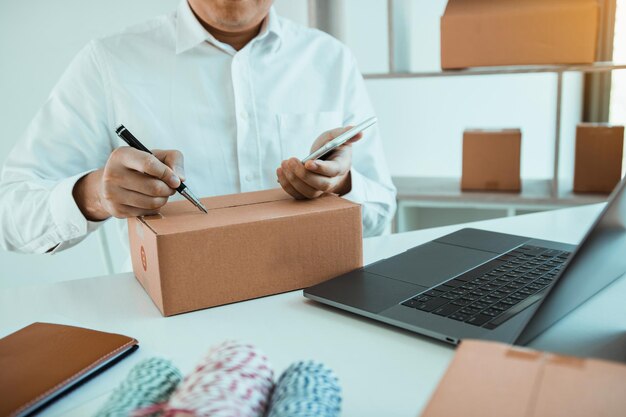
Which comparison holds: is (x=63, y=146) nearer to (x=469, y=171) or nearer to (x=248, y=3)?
(x=248, y=3)

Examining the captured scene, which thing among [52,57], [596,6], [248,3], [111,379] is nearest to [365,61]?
[596,6]

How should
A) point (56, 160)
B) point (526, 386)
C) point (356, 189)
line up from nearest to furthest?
point (526, 386) → point (356, 189) → point (56, 160)

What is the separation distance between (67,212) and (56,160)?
1.07 feet

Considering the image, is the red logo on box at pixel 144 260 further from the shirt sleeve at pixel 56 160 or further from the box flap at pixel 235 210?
the shirt sleeve at pixel 56 160

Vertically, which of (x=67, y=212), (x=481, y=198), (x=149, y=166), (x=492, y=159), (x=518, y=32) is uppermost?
(x=518, y=32)

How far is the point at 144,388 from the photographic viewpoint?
0.51m

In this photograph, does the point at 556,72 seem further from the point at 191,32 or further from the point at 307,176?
the point at 307,176

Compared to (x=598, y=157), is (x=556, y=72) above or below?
above

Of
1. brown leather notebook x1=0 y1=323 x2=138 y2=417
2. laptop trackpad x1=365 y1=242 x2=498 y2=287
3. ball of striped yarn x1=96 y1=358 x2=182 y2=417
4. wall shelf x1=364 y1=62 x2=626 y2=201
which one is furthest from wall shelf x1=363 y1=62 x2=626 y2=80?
ball of striped yarn x1=96 y1=358 x2=182 y2=417

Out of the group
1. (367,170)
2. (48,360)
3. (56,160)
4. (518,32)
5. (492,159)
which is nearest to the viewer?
(48,360)

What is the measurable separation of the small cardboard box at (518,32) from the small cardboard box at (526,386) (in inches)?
70.2

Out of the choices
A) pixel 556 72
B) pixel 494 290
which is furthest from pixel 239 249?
pixel 556 72

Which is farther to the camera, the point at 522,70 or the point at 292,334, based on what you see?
the point at 522,70

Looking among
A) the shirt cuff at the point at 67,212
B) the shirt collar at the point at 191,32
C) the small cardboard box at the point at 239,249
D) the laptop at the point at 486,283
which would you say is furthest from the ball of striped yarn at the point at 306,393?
the shirt collar at the point at 191,32
